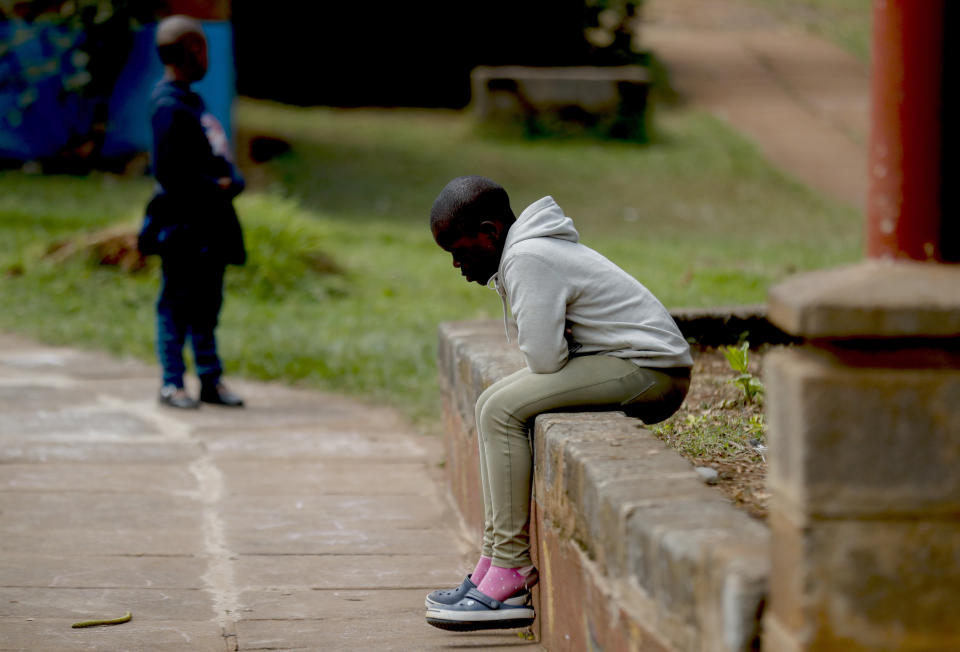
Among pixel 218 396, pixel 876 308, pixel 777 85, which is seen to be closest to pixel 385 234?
pixel 218 396

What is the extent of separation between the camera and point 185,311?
18.3 feet

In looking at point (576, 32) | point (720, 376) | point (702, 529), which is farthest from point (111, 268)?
point (576, 32)

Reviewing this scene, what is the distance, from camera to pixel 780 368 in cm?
196

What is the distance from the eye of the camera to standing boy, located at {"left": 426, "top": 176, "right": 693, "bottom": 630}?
3145 mm

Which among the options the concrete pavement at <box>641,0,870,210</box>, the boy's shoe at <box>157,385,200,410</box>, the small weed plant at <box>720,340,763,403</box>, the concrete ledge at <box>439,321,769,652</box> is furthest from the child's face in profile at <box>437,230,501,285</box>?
the concrete pavement at <box>641,0,870,210</box>

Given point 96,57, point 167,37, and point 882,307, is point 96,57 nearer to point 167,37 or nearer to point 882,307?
point 167,37

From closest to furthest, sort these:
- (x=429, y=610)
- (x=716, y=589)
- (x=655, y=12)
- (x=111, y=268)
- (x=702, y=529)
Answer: (x=716, y=589), (x=702, y=529), (x=429, y=610), (x=111, y=268), (x=655, y=12)

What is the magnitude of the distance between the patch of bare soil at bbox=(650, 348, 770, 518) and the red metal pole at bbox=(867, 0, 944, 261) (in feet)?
3.63

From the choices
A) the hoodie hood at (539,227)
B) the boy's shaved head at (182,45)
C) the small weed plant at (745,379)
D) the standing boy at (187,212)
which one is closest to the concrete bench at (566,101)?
the standing boy at (187,212)

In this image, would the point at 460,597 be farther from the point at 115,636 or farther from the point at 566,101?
the point at 566,101

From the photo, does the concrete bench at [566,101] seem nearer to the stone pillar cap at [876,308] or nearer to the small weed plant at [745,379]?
the small weed plant at [745,379]

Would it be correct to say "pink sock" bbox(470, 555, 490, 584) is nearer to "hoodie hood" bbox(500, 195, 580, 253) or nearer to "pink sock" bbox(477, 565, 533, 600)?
"pink sock" bbox(477, 565, 533, 600)

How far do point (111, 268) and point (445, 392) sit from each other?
14.6 feet

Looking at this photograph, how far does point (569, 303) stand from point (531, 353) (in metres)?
0.18
